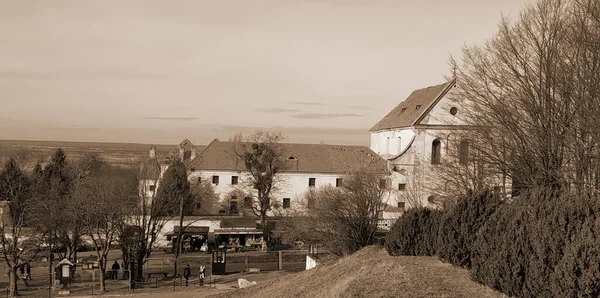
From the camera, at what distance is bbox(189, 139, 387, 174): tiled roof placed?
52.2 metres

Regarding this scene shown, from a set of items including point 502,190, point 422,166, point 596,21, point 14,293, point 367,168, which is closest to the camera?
point 596,21

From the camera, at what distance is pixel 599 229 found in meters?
10.5

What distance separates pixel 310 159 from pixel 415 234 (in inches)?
1400

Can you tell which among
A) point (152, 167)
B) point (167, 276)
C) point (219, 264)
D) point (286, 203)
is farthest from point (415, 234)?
point (152, 167)

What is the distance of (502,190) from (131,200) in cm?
2505

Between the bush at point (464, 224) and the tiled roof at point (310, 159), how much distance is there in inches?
1359

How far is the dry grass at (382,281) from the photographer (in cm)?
1368

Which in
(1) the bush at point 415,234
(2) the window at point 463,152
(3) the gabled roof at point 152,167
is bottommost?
(1) the bush at point 415,234

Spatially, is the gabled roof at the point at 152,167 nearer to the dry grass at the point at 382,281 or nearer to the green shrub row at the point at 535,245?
the dry grass at the point at 382,281

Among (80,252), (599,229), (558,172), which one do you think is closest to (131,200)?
(80,252)

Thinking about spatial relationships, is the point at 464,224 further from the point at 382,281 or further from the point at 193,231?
the point at 193,231

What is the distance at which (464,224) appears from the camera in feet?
51.1

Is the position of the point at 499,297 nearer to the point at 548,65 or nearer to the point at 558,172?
the point at 558,172

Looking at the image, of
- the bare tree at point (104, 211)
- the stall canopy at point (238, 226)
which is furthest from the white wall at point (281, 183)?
the bare tree at point (104, 211)
